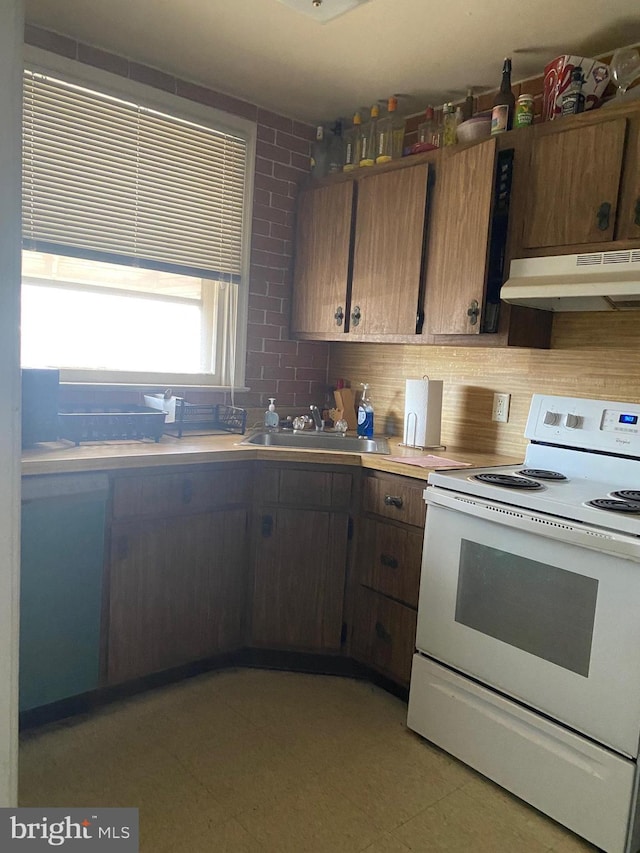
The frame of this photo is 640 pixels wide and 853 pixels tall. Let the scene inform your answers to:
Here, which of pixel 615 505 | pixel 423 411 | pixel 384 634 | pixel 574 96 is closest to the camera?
pixel 615 505

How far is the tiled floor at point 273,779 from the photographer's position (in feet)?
5.46

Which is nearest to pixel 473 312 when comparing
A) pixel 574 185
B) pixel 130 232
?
pixel 574 185

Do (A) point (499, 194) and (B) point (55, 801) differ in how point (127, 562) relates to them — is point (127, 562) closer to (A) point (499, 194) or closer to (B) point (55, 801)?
(B) point (55, 801)

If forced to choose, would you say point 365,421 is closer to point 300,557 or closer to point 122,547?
point 300,557

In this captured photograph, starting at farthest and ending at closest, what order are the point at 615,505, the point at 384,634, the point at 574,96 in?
the point at 384,634, the point at 574,96, the point at 615,505

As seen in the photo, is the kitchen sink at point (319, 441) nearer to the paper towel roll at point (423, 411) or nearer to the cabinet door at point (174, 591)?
the paper towel roll at point (423, 411)

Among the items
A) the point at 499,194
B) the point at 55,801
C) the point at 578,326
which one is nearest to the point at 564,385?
the point at 578,326

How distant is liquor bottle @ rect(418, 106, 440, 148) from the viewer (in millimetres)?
2705

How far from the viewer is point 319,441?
291cm

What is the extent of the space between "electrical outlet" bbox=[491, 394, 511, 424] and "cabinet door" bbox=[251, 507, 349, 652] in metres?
0.79

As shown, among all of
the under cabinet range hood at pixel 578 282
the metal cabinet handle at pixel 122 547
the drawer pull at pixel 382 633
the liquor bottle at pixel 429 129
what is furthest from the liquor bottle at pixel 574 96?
the metal cabinet handle at pixel 122 547

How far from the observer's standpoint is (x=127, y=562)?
2.14 m

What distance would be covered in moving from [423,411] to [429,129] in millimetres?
1267

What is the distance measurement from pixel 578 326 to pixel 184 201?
1735 millimetres
